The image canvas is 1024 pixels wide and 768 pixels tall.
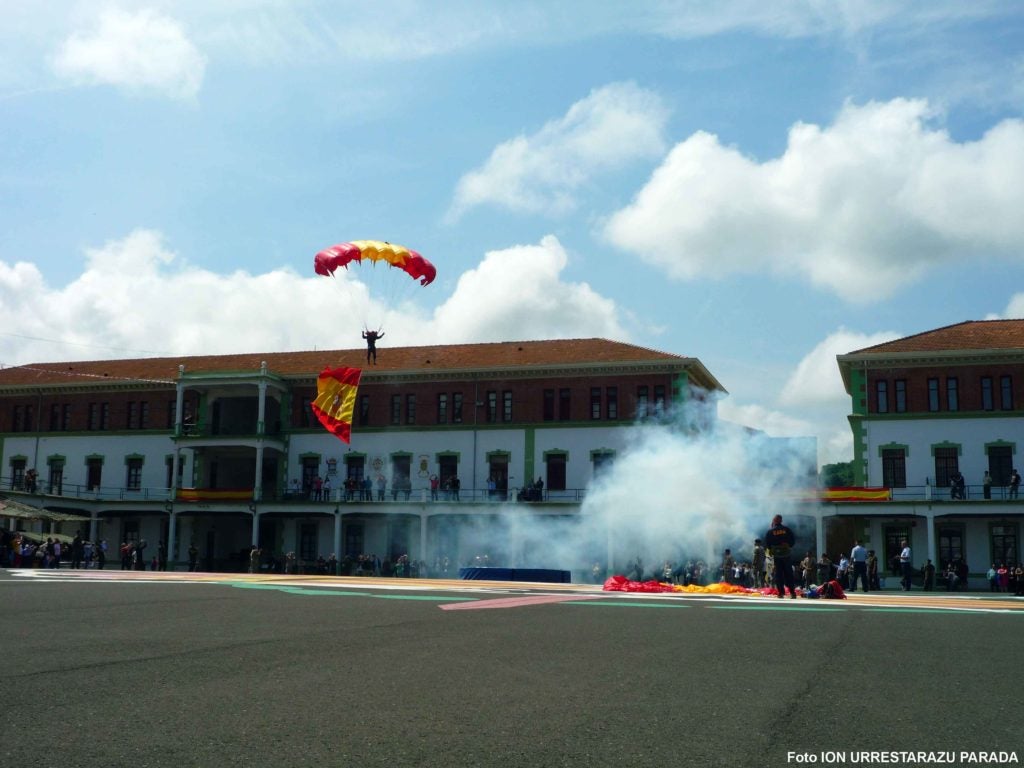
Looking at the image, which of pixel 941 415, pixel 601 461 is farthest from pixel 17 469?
pixel 941 415

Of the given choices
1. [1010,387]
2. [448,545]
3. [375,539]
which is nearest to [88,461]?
[375,539]

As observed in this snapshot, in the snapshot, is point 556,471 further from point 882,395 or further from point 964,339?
point 964,339

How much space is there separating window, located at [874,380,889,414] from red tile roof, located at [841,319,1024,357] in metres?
1.53

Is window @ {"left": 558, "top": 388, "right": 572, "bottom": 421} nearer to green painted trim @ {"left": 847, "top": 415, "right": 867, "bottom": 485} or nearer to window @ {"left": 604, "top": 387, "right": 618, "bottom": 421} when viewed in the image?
window @ {"left": 604, "top": 387, "right": 618, "bottom": 421}

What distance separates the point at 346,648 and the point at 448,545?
Answer: 4070 centimetres

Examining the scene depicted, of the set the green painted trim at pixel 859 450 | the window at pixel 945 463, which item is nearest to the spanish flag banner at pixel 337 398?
the green painted trim at pixel 859 450

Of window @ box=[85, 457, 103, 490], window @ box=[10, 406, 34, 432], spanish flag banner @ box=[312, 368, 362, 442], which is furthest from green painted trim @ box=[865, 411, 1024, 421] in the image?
window @ box=[10, 406, 34, 432]

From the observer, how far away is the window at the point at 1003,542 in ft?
143

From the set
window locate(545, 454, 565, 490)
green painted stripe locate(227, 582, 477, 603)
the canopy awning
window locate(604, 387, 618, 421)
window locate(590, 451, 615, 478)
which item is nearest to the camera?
green painted stripe locate(227, 582, 477, 603)

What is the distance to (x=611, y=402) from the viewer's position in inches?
2041

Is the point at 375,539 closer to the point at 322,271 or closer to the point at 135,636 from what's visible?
the point at 322,271

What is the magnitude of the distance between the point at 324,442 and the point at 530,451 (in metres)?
12.0

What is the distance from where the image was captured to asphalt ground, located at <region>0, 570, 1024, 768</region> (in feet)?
A: 18.6

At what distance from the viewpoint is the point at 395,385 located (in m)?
56.0
